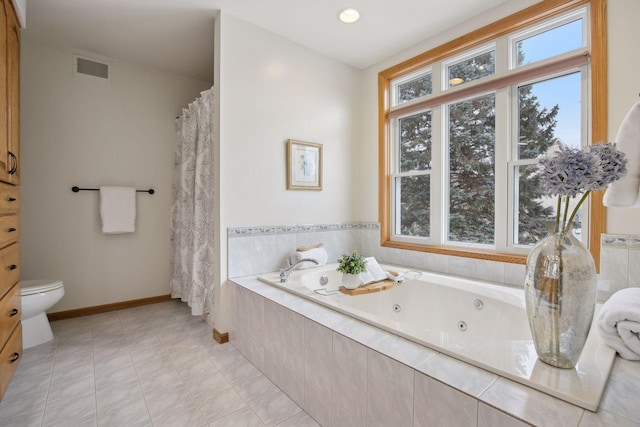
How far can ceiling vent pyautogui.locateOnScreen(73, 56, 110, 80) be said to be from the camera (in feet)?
9.53

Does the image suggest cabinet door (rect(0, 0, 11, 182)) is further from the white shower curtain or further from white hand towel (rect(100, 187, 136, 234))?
white hand towel (rect(100, 187, 136, 234))

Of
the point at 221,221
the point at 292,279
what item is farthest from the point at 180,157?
the point at 292,279

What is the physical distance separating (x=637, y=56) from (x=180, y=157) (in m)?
3.66

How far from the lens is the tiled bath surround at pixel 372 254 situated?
176cm

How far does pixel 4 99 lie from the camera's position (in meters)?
1.57

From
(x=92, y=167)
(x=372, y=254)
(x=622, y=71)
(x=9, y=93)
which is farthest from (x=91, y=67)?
(x=622, y=71)

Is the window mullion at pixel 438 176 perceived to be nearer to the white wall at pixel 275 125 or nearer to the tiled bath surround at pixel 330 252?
the tiled bath surround at pixel 330 252

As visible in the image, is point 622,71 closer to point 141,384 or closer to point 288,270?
point 288,270

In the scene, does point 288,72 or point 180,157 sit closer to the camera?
point 288,72

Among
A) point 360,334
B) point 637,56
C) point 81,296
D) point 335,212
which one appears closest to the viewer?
point 360,334

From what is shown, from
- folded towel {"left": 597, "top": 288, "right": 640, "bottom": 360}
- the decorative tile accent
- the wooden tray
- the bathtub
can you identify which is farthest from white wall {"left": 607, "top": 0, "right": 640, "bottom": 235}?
the wooden tray

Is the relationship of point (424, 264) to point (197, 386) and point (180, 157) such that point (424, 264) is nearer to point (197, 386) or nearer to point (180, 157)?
point (197, 386)

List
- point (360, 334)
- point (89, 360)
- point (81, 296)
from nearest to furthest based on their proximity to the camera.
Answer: point (360, 334)
point (89, 360)
point (81, 296)

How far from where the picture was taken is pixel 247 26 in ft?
8.03
